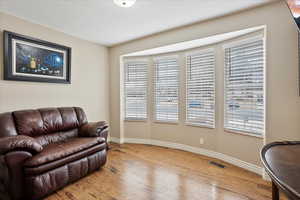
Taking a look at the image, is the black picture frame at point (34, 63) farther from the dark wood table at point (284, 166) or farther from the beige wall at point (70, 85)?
the dark wood table at point (284, 166)

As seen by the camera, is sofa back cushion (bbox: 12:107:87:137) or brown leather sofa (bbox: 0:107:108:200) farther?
sofa back cushion (bbox: 12:107:87:137)

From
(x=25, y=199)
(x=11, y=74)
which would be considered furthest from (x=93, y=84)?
(x=25, y=199)

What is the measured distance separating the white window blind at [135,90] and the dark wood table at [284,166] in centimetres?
300

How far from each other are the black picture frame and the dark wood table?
3412 mm

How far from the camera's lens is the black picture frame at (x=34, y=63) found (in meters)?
2.43

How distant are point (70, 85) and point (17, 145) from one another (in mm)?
1862

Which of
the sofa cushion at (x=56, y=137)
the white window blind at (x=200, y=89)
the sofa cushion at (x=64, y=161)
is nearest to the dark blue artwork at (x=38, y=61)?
the sofa cushion at (x=56, y=137)

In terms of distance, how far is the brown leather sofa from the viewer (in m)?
1.67

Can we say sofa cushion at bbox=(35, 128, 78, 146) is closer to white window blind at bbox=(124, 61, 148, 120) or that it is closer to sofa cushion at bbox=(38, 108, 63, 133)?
sofa cushion at bbox=(38, 108, 63, 133)

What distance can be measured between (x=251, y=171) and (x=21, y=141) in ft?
10.7

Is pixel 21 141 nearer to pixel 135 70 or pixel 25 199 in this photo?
pixel 25 199

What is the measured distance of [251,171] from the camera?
2.47m

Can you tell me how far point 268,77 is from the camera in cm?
219

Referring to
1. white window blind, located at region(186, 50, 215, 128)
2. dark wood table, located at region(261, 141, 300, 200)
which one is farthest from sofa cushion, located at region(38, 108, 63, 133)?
dark wood table, located at region(261, 141, 300, 200)
